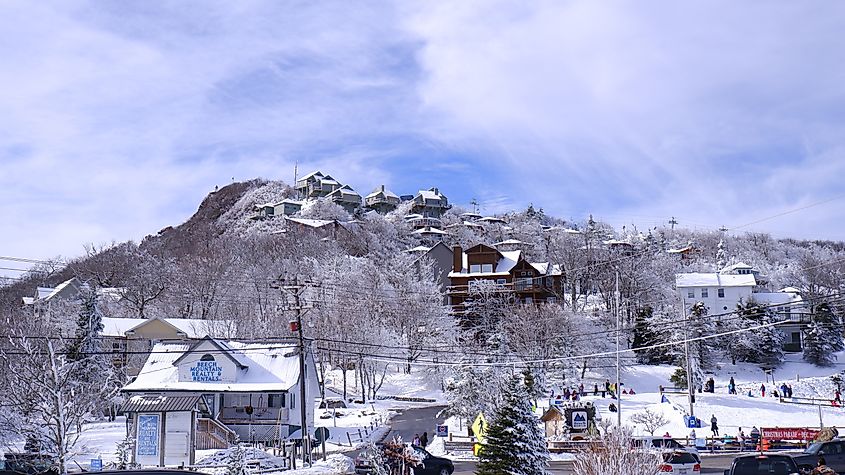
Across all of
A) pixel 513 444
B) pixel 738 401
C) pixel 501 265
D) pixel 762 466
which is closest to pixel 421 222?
pixel 501 265

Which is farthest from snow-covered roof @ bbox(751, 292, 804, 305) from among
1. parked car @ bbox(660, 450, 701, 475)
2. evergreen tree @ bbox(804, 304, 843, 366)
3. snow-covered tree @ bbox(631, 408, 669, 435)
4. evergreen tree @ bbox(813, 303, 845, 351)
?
parked car @ bbox(660, 450, 701, 475)

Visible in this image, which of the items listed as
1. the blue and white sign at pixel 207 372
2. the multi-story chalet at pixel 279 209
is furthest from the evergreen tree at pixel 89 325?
the multi-story chalet at pixel 279 209

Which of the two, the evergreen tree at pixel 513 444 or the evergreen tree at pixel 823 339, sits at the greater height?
the evergreen tree at pixel 823 339

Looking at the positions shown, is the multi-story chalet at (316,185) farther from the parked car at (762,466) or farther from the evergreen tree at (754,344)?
the parked car at (762,466)

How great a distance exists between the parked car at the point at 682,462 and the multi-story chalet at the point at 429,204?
455 feet

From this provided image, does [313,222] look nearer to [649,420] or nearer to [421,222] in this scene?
[421,222]

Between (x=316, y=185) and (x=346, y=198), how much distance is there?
1605 centimetres

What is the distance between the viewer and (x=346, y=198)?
16375 centimetres

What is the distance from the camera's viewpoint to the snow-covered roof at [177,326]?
7144 centimetres

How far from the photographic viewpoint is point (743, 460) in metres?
19.3

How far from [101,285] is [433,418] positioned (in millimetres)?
53562

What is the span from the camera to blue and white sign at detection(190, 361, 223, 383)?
45250 millimetres

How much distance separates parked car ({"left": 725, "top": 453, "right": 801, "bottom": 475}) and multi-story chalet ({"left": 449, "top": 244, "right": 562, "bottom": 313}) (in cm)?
5738

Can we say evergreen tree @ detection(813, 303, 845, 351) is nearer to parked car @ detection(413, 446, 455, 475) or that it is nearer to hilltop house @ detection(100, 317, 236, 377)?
hilltop house @ detection(100, 317, 236, 377)
